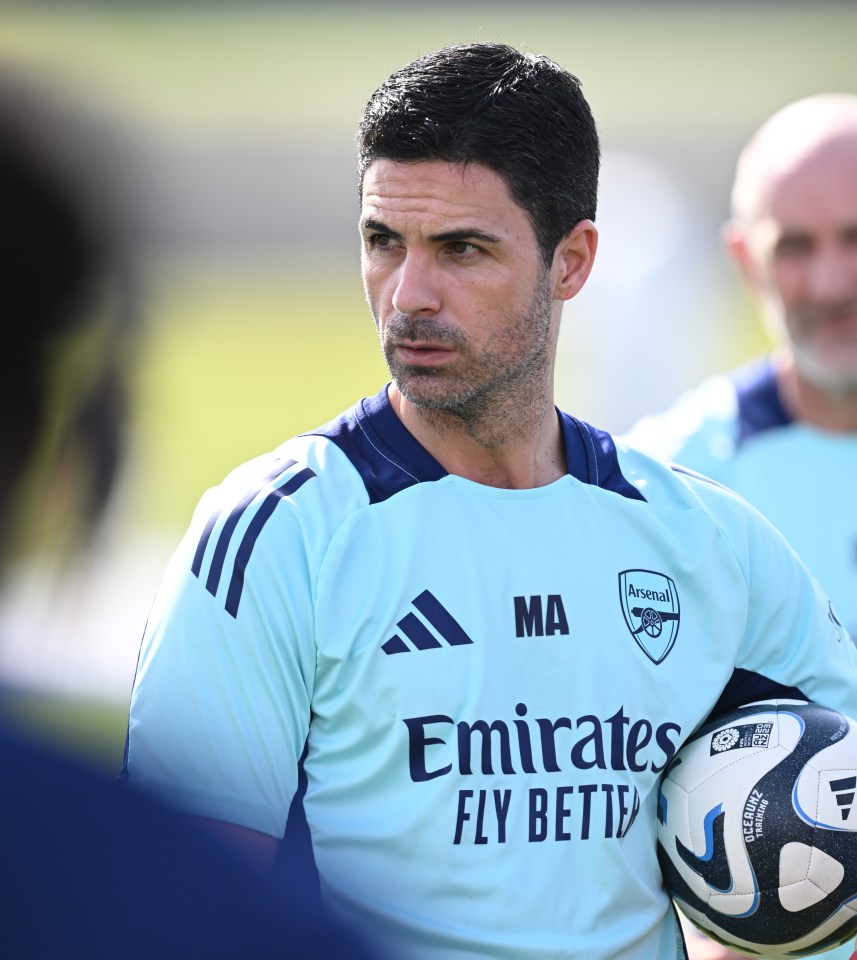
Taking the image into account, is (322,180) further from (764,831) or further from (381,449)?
(764,831)

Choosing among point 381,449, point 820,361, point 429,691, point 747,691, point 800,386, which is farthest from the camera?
point 800,386

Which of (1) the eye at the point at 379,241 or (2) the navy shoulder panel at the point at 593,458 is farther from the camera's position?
(2) the navy shoulder panel at the point at 593,458

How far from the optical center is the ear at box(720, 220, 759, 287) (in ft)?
14.8

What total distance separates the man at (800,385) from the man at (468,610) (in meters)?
1.35

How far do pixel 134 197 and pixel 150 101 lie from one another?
1.64 meters

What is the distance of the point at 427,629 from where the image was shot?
243 cm

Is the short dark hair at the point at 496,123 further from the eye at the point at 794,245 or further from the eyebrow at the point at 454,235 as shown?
the eye at the point at 794,245

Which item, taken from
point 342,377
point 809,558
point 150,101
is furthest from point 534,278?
point 150,101

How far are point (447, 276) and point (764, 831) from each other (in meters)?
1.14

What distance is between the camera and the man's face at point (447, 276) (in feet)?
8.23

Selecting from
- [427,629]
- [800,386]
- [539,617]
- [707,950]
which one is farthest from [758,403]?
[427,629]

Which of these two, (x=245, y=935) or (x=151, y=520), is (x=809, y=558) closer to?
(x=245, y=935)

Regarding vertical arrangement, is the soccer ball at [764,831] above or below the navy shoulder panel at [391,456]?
below

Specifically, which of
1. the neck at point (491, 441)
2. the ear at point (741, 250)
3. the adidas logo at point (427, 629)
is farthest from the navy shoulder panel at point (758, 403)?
the adidas logo at point (427, 629)
